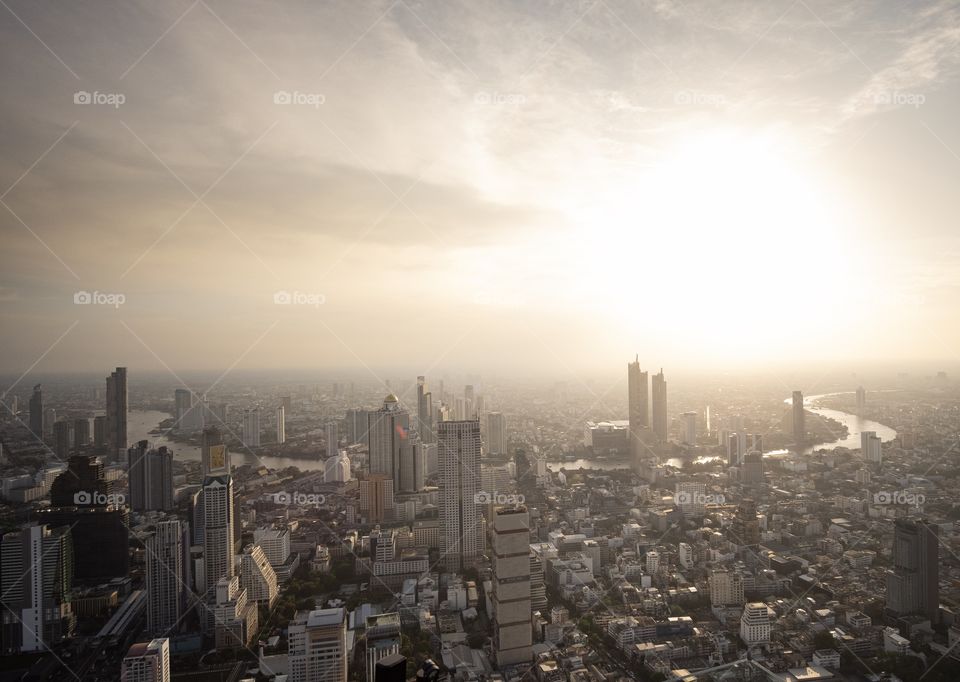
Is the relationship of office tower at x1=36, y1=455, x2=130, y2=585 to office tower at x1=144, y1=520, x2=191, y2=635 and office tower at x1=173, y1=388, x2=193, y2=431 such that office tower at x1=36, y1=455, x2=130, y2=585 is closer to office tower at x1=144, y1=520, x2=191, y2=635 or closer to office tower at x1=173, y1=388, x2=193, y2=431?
office tower at x1=144, y1=520, x2=191, y2=635

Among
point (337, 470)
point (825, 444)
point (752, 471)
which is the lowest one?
point (752, 471)

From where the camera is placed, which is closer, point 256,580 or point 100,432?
point 256,580

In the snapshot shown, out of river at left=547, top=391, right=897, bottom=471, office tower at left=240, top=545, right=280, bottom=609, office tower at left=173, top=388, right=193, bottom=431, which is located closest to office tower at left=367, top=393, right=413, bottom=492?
office tower at left=173, top=388, right=193, bottom=431

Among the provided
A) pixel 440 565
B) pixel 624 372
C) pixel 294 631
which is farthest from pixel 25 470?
pixel 624 372

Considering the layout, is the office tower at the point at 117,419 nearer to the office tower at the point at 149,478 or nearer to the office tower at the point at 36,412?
the office tower at the point at 149,478

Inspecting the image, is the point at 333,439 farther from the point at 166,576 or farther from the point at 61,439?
the point at 61,439

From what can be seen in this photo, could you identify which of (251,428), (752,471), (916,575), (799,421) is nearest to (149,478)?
(251,428)

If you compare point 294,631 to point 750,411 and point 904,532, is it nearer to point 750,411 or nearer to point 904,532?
point 904,532
